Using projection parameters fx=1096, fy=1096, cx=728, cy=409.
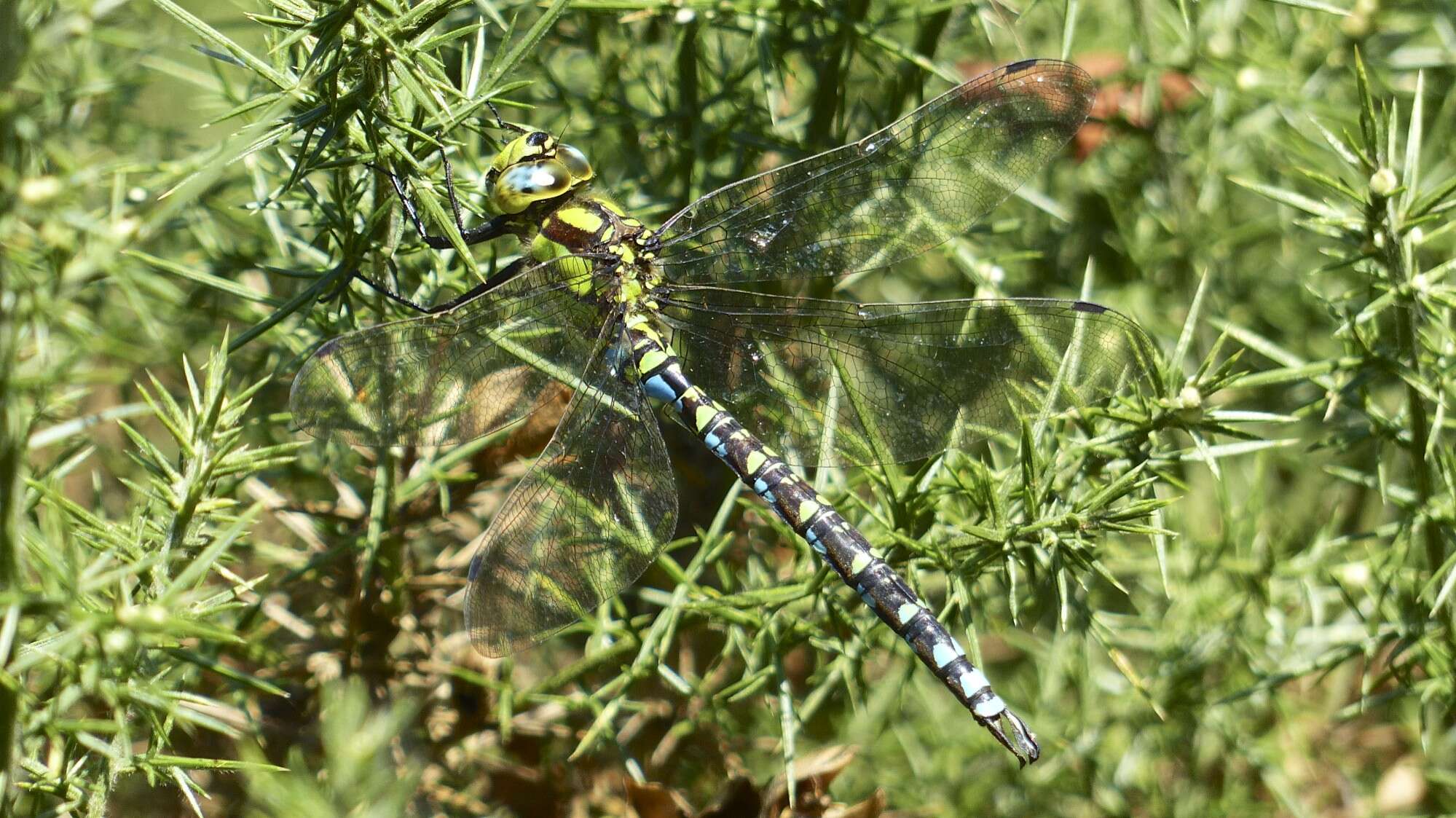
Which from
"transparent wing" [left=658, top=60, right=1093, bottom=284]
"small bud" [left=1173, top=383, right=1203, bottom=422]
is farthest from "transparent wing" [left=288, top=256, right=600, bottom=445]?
"small bud" [left=1173, top=383, right=1203, bottom=422]

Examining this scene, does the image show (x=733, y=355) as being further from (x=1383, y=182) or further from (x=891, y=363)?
(x=1383, y=182)

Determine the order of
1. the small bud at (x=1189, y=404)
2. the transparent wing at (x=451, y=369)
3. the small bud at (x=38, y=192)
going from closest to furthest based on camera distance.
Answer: the small bud at (x=38, y=192) → the small bud at (x=1189, y=404) → the transparent wing at (x=451, y=369)

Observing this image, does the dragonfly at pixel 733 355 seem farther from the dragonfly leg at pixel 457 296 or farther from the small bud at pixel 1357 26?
the small bud at pixel 1357 26

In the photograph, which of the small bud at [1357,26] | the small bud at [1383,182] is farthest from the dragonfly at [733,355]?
the small bud at [1357,26]

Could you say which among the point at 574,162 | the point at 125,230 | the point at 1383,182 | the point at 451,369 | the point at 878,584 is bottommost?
the point at 878,584

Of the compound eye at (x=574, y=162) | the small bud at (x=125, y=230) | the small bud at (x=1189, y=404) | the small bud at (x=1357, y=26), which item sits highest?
the small bud at (x=125, y=230)

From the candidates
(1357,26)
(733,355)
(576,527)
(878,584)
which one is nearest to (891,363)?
(733,355)
